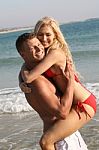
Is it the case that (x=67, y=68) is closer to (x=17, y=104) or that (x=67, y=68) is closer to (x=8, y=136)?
(x=8, y=136)

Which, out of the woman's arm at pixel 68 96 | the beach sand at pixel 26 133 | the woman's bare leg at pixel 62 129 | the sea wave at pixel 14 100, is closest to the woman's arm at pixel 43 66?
the woman's arm at pixel 68 96

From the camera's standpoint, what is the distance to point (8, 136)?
25.2 ft

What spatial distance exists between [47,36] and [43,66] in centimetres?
29

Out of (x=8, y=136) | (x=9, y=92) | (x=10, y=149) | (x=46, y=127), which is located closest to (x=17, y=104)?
(x=9, y=92)

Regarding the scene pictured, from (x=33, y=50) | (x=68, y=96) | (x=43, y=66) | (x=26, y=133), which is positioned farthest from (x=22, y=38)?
(x=26, y=133)

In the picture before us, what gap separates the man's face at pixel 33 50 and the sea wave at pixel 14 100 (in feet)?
24.0

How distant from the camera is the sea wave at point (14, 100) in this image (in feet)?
36.1

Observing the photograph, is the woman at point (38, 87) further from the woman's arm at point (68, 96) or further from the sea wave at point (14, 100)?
the sea wave at point (14, 100)

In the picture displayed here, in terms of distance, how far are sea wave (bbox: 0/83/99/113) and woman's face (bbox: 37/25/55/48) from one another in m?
7.22

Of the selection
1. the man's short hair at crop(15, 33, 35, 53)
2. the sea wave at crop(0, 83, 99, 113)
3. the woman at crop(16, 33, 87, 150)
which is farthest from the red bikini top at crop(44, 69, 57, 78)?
the sea wave at crop(0, 83, 99, 113)

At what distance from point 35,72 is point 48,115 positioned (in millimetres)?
375

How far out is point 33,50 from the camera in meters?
3.31

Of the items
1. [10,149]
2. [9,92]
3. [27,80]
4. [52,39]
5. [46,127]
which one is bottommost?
[9,92]

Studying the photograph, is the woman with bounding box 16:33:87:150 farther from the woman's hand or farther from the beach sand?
the beach sand
